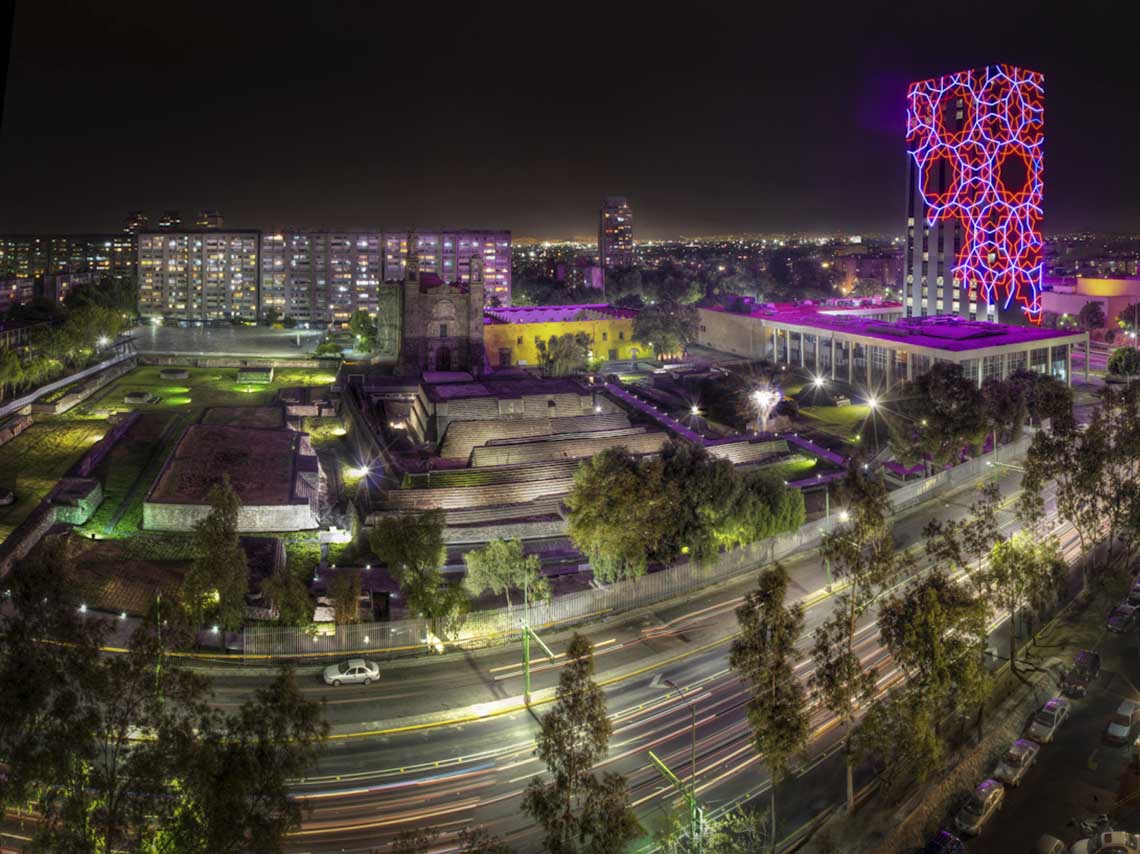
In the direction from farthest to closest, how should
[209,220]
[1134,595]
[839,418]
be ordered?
[209,220], [839,418], [1134,595]

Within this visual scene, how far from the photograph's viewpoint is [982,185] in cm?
6347

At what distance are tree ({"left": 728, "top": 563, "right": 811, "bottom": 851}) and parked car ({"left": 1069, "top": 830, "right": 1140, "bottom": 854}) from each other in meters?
4.95

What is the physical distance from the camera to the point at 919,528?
2972 centimetres

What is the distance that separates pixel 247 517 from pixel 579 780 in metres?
18.7

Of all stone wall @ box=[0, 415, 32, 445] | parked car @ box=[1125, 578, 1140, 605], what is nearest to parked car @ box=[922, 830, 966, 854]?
parked car @ box=[1125, 578, 1140, 605]

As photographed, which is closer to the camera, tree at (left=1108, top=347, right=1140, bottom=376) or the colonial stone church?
the colonial stone church

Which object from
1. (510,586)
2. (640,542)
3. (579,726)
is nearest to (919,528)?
(640,542)

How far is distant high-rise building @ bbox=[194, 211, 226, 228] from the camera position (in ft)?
532

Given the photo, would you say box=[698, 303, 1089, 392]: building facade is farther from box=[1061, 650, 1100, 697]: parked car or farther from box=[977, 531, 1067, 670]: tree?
box=[1061, 650, 1100, 697]: parked car

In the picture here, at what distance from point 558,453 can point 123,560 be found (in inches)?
570

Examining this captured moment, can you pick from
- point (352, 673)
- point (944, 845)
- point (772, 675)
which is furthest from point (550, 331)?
→ point (944, 845)

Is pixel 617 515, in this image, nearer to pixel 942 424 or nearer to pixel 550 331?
pixel 942 424

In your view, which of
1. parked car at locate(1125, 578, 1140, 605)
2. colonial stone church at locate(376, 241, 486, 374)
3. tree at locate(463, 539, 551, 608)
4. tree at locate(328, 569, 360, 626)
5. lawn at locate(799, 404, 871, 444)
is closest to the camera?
tree at locate(328, 569, 360, 626)

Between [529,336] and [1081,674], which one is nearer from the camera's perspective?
[1081,674]
